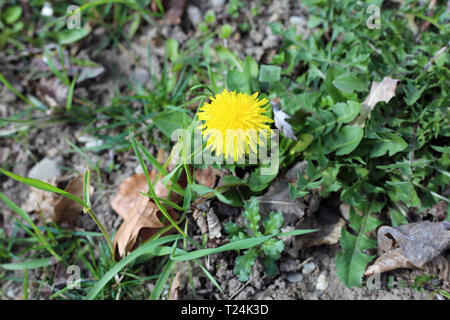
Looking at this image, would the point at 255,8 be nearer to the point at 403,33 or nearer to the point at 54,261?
the point at 403,33

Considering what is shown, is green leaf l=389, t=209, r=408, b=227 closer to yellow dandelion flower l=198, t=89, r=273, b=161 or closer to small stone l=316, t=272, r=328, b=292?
small stone l=316, t=272, r=328, b=292

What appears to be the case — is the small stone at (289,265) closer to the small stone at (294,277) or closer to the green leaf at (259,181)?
the small stone at (294,277)

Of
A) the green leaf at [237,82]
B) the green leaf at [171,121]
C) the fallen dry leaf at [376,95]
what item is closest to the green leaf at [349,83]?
the fallen dry leaf at [376,95]

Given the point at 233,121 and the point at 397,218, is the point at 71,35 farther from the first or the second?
the point at 397,218

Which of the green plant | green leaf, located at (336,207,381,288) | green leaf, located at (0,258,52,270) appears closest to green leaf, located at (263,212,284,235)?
the green plant

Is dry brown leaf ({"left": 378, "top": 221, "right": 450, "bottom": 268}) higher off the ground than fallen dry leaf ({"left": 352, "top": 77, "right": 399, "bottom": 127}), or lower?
lower


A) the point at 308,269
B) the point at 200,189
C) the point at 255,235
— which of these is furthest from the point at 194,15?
the point at 308,269
